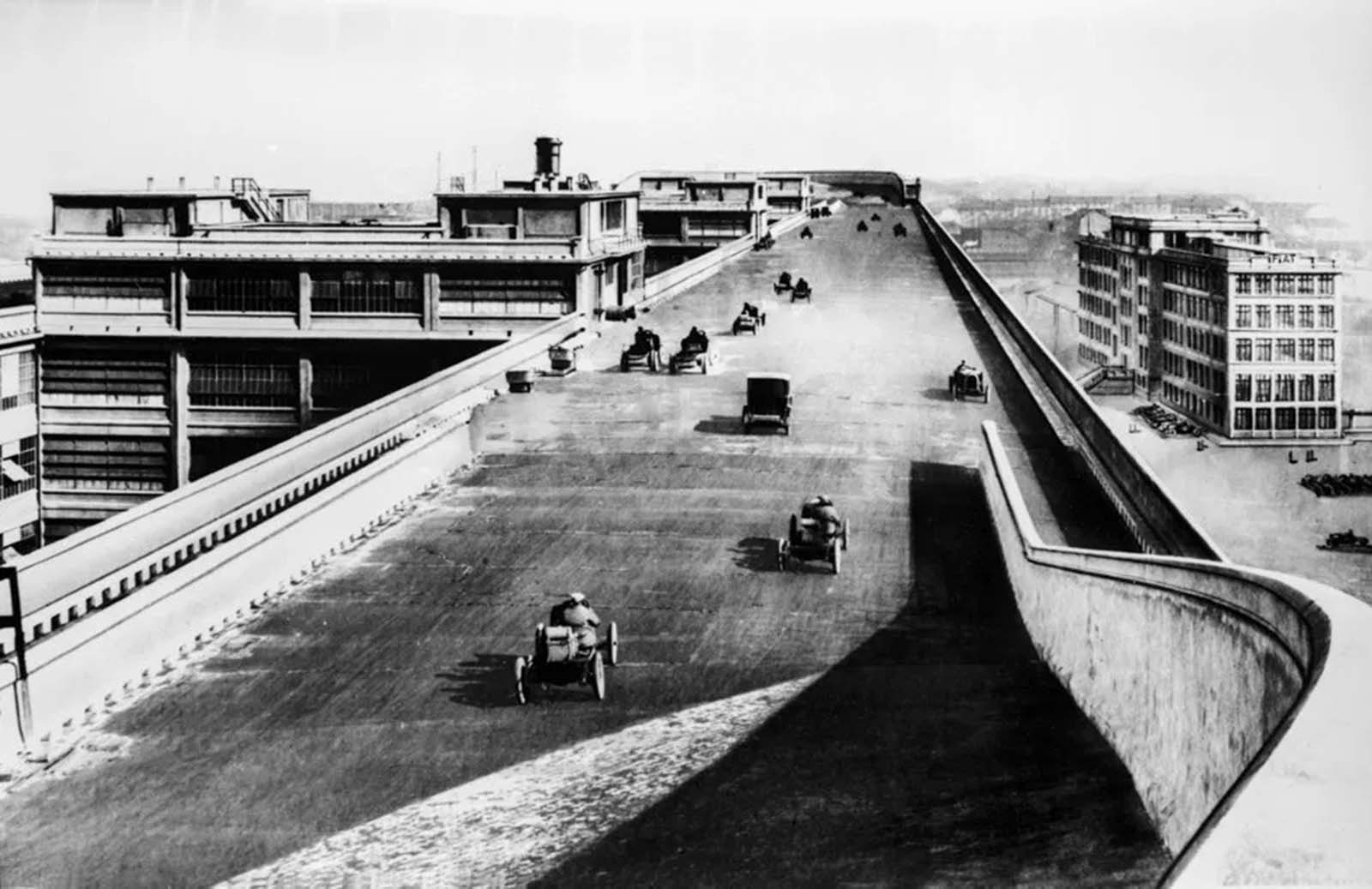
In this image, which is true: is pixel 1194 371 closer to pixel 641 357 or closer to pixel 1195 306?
pixel 1195 306

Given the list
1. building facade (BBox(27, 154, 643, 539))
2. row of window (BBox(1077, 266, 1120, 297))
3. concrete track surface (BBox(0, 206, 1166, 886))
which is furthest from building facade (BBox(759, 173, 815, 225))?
concrete track surface (BBox(0, 206, 1166, 886))

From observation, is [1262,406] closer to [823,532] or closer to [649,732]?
[823,532]

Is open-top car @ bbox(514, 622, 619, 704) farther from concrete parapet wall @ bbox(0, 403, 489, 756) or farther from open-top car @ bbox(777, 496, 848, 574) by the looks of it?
open-top car @ bbox(777, 496, 848, 574)

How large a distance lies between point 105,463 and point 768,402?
1911 inches

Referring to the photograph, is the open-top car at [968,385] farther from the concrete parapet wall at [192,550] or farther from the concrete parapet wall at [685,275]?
the concrete parapet wall at [685,275]

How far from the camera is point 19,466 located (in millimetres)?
70000

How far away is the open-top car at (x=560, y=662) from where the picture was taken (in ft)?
60.4

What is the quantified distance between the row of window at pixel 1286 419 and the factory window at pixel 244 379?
55.9 meters

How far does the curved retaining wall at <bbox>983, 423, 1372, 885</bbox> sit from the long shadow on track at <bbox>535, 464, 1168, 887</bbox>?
51 centimetres

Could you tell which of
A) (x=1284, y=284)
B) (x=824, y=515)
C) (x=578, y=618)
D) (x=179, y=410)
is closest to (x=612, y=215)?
(x=179, y=410)

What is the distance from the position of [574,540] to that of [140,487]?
54938mm

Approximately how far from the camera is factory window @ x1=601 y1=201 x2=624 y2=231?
82.0 metres

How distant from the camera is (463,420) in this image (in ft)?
120

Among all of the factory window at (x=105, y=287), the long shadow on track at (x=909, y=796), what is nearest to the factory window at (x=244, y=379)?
the factory window at (x=105, y=287)
